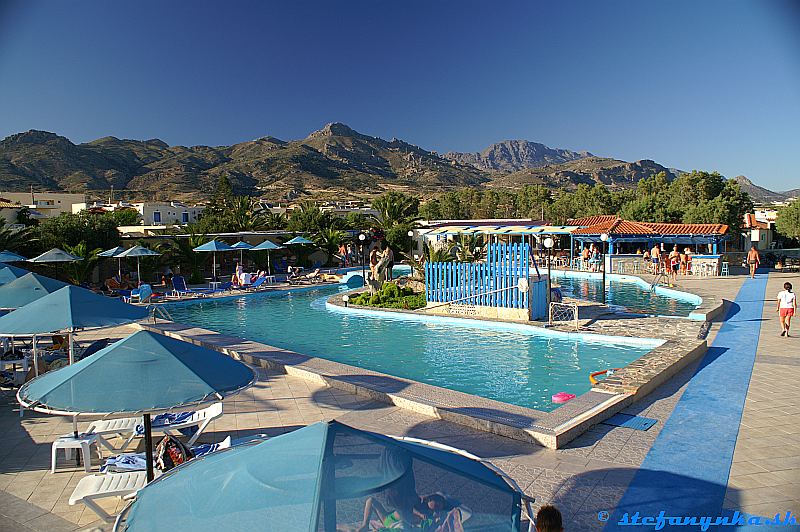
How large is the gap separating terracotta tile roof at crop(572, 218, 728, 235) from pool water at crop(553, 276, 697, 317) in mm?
5173

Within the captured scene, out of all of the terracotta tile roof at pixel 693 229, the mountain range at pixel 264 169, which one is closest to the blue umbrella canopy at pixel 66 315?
the terracotta tile roof at pixel 693 229

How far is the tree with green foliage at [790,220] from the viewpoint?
Result: 1261 inches

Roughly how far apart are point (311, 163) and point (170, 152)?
29.4m

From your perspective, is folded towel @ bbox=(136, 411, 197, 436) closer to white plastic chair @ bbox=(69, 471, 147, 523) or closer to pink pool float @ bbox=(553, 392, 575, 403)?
white plastic chair @ bbox=(69, 471, 147, 523)

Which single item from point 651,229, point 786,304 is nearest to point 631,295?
point 786,304

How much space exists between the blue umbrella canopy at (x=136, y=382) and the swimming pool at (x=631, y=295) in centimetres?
1246

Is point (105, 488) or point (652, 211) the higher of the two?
point (652, 211)

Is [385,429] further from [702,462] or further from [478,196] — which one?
[478,196]

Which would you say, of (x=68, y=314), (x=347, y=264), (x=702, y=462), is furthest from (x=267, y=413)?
(x=347, y=264)

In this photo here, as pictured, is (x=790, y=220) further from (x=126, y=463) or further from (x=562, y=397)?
(x=126, y=463)

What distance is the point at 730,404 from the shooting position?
7.09 m

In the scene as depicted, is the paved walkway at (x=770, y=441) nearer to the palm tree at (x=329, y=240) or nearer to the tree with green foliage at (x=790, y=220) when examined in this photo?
the palm tree at (x=329, y=240)

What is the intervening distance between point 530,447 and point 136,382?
3.85 m

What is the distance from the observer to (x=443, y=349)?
11.8 meters
